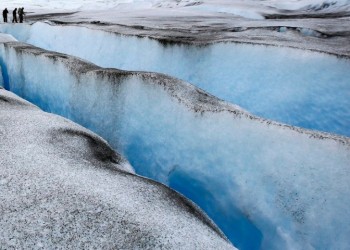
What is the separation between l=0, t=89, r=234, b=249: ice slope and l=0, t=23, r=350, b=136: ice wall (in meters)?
2.94

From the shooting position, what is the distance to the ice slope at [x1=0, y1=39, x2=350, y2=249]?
328cm

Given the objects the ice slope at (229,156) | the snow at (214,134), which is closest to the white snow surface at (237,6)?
the snow at (214,134)

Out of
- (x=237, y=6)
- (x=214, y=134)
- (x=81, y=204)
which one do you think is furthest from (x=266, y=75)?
(x=237, y=6)

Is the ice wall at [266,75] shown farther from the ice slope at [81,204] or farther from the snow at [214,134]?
the ice slope at [81,204]

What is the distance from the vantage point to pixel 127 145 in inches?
184

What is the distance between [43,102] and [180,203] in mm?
4075

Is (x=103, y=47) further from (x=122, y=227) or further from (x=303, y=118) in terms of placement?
(x=122, y=227)

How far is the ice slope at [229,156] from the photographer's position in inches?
129

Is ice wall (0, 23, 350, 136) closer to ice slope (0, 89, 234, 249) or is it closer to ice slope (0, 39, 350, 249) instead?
ice slope (0, 39, 350, 249)

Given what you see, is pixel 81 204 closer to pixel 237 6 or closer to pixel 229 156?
pixel 229 156

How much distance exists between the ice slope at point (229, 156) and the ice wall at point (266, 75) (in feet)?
5.31

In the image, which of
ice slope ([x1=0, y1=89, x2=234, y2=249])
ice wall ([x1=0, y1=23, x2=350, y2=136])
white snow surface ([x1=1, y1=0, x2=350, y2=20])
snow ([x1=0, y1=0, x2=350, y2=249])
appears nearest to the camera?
ice slope ([x1=0, y1=89, x2=234, y2=249])

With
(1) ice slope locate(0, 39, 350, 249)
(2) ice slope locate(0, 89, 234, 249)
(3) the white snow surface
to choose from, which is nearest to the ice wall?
(1) ice slope locate(0, 39, 350, 249)

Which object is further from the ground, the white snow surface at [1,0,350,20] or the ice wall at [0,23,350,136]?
the white snow surface at [1,0,350,20]
